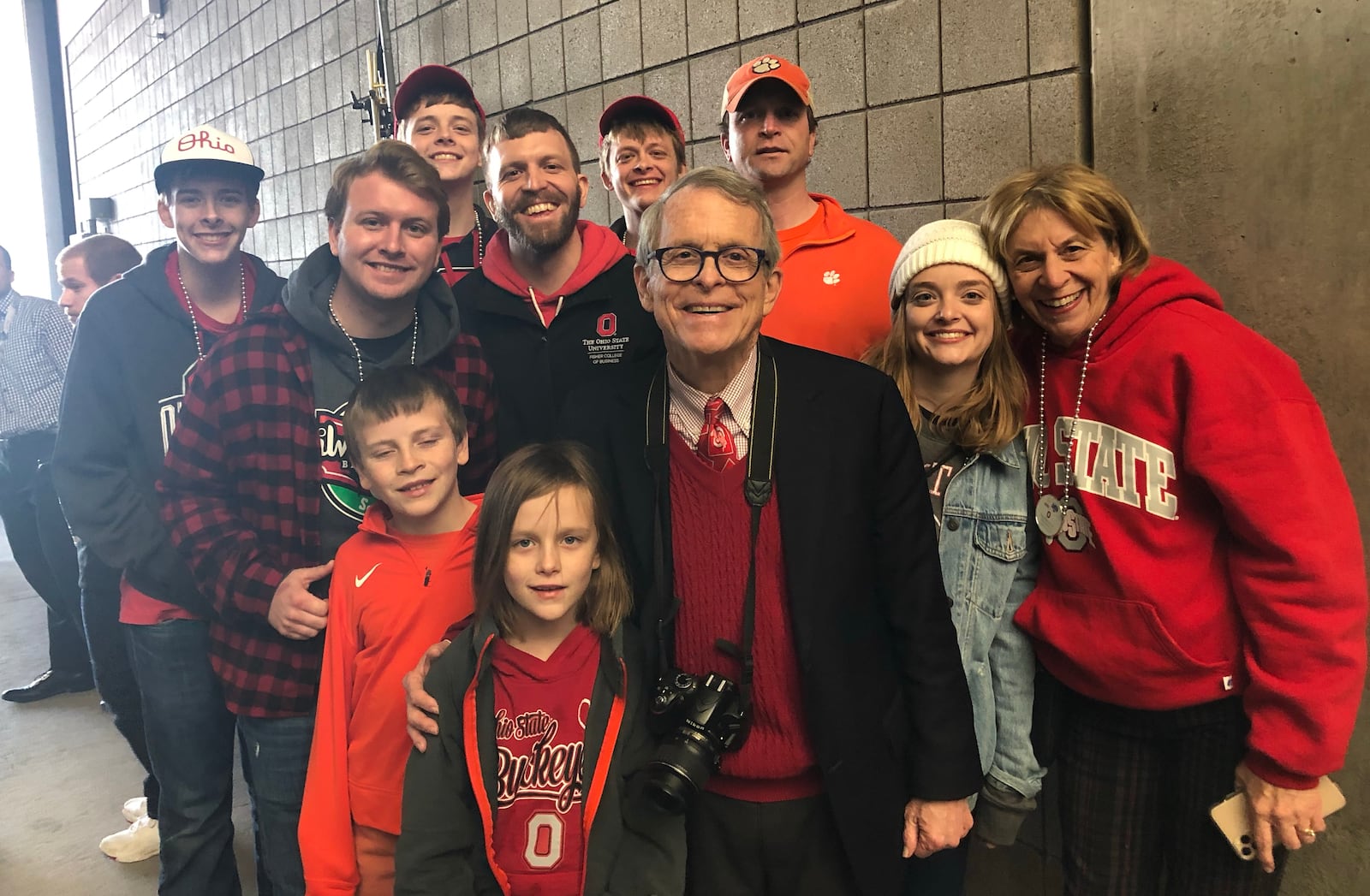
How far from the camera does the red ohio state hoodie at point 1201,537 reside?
1097 mm

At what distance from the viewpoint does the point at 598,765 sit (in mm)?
1217

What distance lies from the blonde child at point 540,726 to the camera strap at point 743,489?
11 centimetres

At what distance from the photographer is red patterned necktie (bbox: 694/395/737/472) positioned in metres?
1.18

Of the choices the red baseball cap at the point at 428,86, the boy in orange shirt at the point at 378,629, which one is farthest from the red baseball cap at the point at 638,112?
the boy in orange shirt at the point at 378,629

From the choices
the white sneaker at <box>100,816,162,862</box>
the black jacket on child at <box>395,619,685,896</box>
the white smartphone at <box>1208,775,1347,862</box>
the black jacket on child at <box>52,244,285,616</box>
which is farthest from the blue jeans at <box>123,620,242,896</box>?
the white smartphone at <box>1208,775,1347,862</box>

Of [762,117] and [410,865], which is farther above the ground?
[762,117]

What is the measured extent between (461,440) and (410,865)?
686mm

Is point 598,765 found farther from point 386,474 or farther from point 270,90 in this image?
point 270,90

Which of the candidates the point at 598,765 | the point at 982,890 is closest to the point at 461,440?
the point at 598,765

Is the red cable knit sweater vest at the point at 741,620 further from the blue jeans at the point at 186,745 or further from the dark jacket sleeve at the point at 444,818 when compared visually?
the blue jeans at the point at 186,745

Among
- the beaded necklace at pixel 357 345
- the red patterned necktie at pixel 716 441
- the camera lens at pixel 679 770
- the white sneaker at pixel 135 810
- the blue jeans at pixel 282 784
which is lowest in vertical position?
the white sneaker at pixel 135 810

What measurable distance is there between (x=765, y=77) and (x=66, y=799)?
3.22 m

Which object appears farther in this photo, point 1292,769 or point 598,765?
point 598,765

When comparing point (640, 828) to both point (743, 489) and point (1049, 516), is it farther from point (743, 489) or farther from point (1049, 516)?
point (1049, 516)
